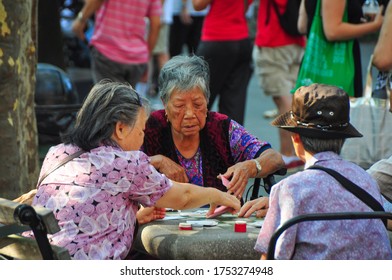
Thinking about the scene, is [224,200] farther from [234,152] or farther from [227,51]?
[227,51]

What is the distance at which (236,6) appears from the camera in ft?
28.1

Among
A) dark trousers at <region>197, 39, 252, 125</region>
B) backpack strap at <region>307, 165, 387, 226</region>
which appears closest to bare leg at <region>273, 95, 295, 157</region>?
dark trousers at <region>197, 39, 252, 125</region>

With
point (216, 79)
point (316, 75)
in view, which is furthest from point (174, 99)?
point (216, 79)

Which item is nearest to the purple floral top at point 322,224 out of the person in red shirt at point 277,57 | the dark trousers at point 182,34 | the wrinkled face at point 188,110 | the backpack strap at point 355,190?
the backpack strap at point 355,190

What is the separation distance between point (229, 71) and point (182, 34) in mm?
5599

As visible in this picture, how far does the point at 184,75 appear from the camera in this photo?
516 centimetres

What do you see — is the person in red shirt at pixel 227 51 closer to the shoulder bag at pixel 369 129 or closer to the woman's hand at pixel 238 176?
the shoulder bag at pixel 369 129

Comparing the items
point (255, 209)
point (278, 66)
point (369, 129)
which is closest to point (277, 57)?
point (278, 66)

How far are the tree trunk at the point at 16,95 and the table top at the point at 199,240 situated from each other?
2.14m

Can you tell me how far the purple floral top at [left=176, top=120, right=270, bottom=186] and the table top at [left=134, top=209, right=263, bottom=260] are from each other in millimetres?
714

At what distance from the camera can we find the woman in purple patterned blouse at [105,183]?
420 cm

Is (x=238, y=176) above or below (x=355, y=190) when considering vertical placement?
below

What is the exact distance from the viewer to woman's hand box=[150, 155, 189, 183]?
5137 millimetres
